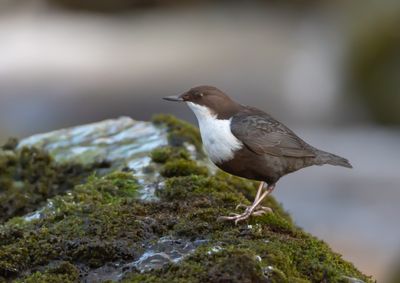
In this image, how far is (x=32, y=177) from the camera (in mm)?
5156

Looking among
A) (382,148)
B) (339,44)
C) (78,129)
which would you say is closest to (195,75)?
(339,44)

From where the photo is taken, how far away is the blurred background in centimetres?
1475

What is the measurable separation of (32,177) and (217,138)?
1.53 metres

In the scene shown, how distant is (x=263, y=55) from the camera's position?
54.1 ft

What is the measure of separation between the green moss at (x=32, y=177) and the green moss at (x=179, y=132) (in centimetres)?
57

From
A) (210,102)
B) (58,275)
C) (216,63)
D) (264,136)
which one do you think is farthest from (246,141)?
(216,63)

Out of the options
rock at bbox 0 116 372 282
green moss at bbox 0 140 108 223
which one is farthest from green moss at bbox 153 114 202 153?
green moss at bbox 0 140 108 223

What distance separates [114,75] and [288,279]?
13554mm

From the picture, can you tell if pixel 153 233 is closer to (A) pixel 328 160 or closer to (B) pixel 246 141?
(B) pixel 246 141

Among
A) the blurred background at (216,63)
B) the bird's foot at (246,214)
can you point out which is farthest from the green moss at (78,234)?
the blurred background at (216,63)

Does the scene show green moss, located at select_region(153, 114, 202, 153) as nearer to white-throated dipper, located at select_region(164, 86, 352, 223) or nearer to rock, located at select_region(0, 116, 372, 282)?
rock, located at select_region(0, 116, 372, 282)

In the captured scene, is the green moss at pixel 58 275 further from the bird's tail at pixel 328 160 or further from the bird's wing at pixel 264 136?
the bird's tail at pixel 328 160

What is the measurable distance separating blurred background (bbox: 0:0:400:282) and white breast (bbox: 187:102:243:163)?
26.7 ft

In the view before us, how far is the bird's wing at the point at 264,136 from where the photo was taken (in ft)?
14.1
